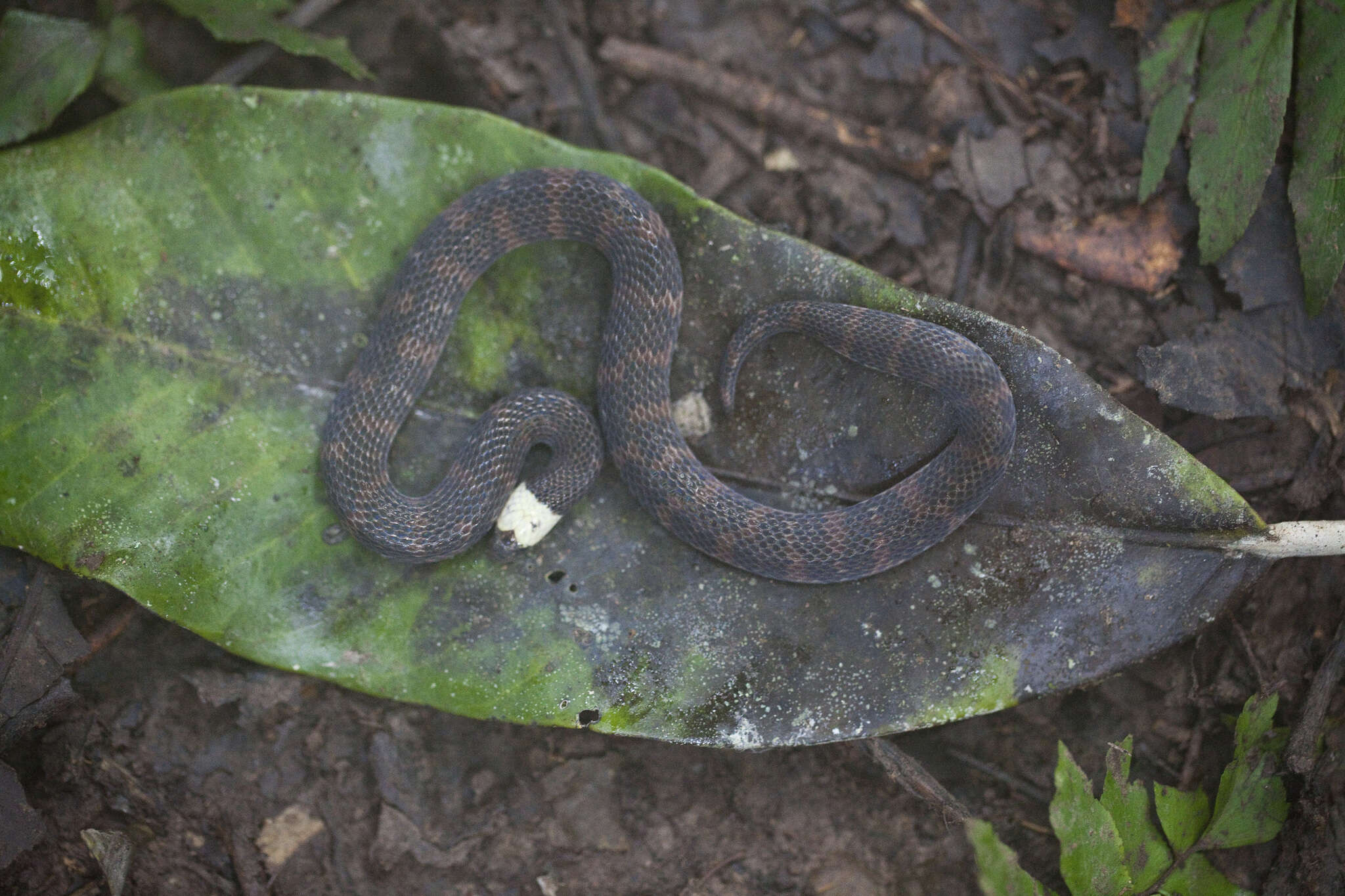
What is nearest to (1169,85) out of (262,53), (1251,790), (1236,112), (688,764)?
(1236,112)

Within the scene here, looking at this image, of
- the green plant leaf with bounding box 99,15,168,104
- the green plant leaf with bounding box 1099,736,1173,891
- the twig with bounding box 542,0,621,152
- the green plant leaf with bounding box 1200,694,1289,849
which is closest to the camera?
the green plant leaf with bounding box 1099,736,1173,891

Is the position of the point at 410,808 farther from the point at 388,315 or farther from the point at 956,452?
the point at 956,452

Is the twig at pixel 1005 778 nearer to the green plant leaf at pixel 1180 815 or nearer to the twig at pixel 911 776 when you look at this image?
the twig at pixel 911 776

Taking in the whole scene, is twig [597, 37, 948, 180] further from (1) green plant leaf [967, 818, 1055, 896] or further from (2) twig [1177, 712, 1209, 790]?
(1) green plant leaf [967, 818, 1055, 896]

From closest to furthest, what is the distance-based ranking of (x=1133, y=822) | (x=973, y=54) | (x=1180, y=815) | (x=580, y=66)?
(x=1133, y=822) → (x=1180, y=815) → (x=973, y=54) → (x=580, y=66)

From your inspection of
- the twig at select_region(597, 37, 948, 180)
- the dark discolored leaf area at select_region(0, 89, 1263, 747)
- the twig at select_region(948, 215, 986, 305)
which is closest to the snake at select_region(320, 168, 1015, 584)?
the dark discolored leaf area at select_region(0, 89, 1263, 747)

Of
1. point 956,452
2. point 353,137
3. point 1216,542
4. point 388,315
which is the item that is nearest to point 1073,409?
point 956,452

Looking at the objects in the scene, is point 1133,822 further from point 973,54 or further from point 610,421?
point 973,54
